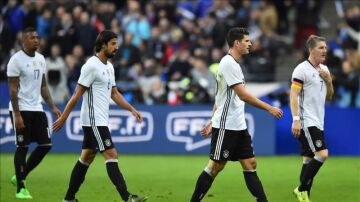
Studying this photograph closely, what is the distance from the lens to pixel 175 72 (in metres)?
21.5

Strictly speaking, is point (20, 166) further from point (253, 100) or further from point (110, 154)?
point (253, 100)

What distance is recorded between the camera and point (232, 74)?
973 cm

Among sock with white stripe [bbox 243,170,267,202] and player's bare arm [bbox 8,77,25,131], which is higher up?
player's bare arm [bbox 8,77,25,131]

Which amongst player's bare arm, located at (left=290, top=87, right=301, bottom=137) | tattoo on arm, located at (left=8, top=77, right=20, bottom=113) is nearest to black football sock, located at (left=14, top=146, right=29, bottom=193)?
tattoo on arm, located at (left=8, top=77, right=20, bottom=113)

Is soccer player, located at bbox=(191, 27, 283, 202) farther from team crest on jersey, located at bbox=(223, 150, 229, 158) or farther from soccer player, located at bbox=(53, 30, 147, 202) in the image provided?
soccer player, located at bbox=(53, 30, 147, 202)

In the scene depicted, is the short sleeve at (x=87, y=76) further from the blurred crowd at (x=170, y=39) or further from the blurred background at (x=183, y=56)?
the blurred crowd at (x=170, y=39)

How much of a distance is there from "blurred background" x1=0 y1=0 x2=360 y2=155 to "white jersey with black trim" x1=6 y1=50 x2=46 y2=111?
6.56 metres

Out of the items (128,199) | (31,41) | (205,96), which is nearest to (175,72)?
(205,96)

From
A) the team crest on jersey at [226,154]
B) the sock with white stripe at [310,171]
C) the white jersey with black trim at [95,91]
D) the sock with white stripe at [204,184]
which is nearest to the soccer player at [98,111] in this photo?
the white jersey with black trim at [95,91]

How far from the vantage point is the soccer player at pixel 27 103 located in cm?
1169

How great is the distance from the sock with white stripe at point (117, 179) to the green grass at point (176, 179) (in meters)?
1.19

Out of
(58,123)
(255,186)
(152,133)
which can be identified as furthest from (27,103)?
(152,133)

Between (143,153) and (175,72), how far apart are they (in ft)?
11.4

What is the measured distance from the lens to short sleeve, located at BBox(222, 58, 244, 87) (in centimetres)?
972
